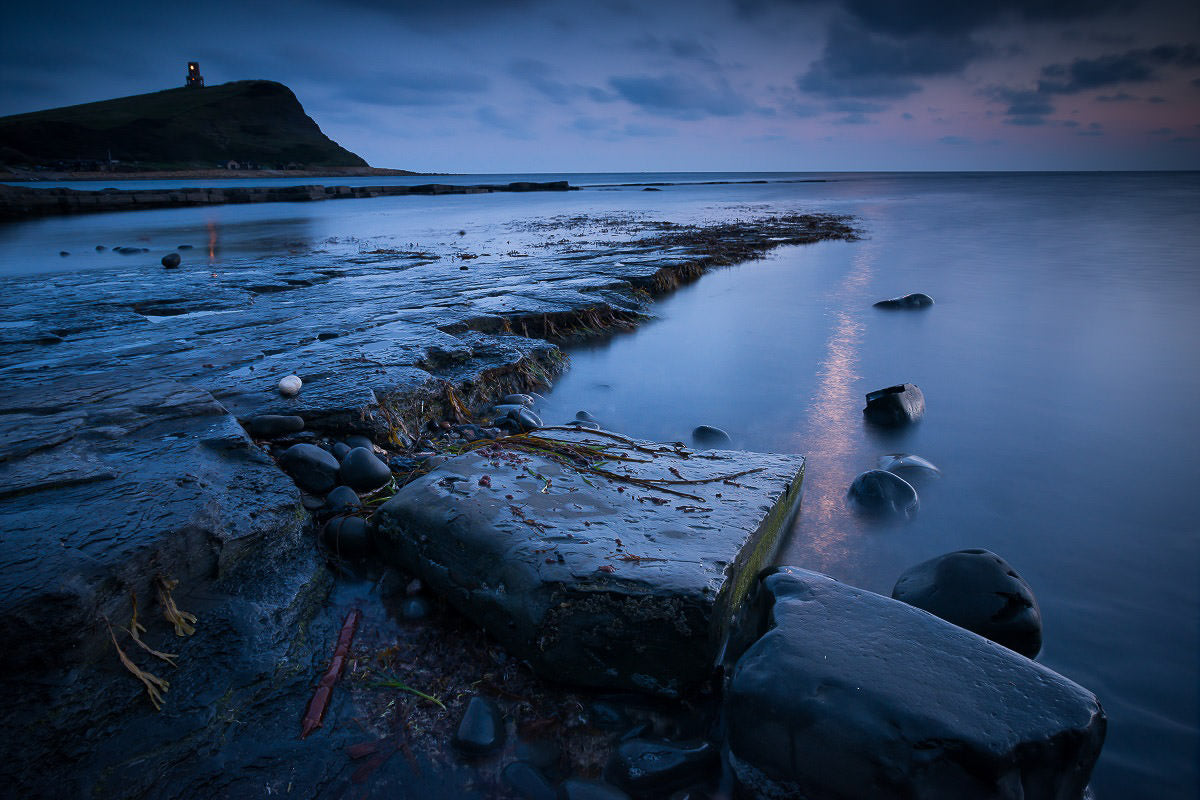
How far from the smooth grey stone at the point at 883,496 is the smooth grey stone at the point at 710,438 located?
943 millimetres

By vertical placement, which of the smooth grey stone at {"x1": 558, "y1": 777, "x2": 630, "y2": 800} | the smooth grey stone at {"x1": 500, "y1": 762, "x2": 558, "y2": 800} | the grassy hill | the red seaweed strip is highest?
the grassy hill

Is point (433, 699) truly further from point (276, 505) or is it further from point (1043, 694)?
point (1043, 694)

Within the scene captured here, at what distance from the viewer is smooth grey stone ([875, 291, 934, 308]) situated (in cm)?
804

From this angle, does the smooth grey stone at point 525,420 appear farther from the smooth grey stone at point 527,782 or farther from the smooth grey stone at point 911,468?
the smooth grey stone at point 527,782

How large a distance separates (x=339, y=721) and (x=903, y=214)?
2763 cm

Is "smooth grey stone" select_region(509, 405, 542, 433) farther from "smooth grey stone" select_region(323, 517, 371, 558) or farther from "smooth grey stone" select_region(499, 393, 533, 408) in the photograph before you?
"smooth grey stone" select_region(323, 517, 371, 558)

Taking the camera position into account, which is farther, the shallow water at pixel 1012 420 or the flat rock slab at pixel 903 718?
the shallow water at pixel 1012 420

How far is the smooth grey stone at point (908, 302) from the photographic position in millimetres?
8039

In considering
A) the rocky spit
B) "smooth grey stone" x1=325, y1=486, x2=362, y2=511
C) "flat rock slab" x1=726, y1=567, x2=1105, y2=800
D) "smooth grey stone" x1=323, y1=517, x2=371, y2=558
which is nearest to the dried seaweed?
the rocky spit

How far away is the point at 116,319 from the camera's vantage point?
5711mm

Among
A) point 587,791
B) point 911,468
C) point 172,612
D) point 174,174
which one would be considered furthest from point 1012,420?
point 174,174

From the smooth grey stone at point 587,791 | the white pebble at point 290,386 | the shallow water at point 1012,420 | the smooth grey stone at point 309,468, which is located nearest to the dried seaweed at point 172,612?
the smooth grey stone at point 309,468

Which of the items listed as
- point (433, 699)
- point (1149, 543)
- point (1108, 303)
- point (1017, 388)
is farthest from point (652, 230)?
point (433, 699)

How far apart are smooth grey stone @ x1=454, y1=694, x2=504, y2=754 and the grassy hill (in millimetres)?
88105
